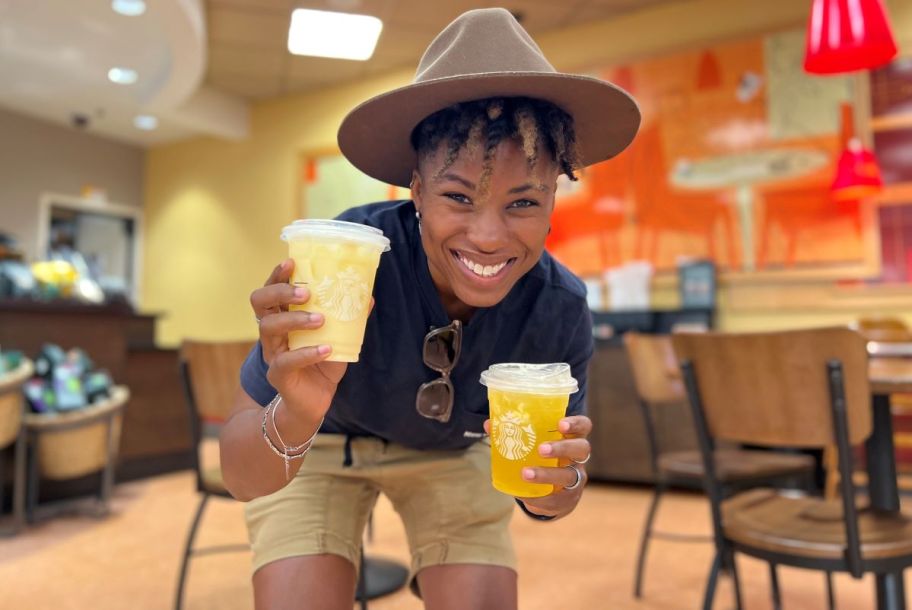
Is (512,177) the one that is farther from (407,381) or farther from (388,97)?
(407,381)

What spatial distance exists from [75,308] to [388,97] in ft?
13.7

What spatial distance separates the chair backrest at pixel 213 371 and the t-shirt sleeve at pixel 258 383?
110cm

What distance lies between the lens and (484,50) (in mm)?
1215

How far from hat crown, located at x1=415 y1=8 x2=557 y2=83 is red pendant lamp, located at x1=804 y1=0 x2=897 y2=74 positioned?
1.89 meters

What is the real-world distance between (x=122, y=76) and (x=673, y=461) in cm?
627

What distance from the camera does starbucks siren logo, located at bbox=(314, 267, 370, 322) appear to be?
1007 mm

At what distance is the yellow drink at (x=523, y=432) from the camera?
1.07 meters

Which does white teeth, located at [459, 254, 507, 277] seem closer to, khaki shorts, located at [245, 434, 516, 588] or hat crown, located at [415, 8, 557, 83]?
hat crown, located at [415, 8, 557, 83]

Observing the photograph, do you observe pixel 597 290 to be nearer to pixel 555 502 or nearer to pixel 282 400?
pixel 555 502

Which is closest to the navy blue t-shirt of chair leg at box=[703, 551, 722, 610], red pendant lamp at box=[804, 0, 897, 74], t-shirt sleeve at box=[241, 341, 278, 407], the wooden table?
t-shirt sleeve at box=[241, 341, 278, 407]

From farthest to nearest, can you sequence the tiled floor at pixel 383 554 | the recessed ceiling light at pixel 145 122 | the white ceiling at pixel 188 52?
the recessed ceiling light at pixel 145 122 < the white ceiling at pixel 188 52 < the tiled floor at pixel 383 554

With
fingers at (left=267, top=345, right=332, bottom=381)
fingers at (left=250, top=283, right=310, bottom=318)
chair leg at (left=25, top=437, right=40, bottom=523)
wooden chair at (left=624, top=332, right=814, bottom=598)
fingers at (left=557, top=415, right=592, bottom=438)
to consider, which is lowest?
chair leg at (left=25, top=437, right=40, bottom=523)

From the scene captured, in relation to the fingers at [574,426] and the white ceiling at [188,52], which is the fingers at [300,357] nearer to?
the fingers at [574,426]

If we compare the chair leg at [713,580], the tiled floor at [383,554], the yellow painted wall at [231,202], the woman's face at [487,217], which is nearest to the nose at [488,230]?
the woman's face at [487,217]
